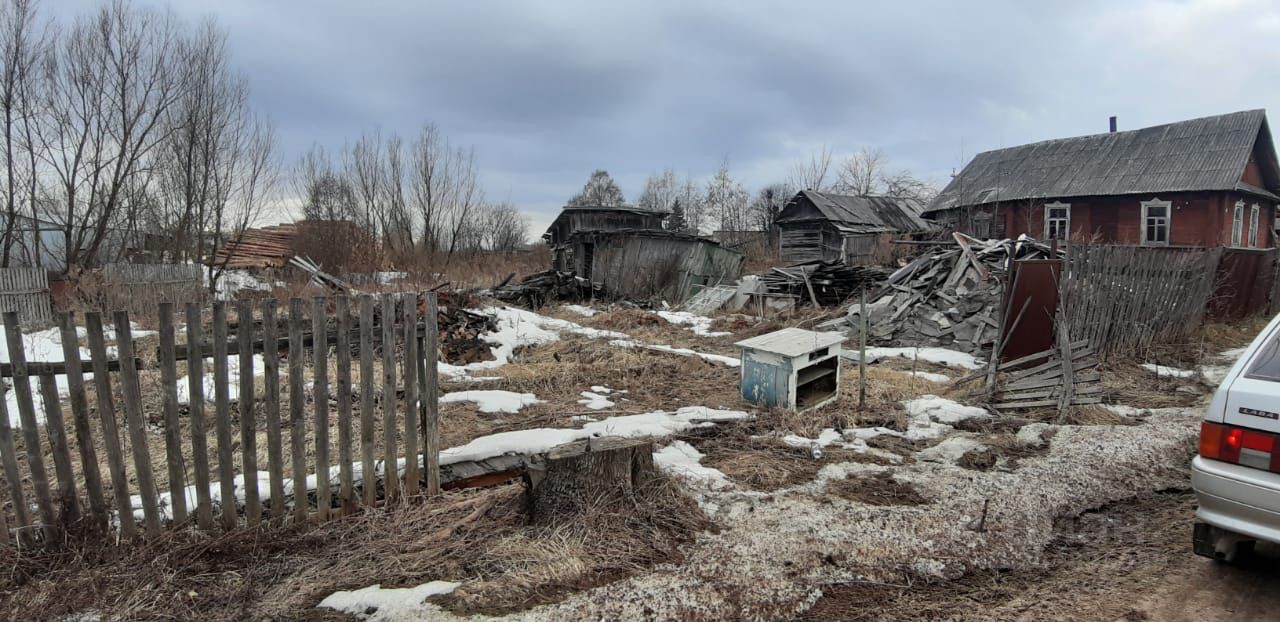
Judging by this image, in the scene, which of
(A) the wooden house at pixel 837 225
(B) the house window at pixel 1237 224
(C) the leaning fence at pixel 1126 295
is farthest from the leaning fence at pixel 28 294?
(B) the house window at pixel 1237 224

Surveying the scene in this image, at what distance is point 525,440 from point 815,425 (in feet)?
9.12

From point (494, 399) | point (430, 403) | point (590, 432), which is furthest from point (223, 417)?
point (494, 399)

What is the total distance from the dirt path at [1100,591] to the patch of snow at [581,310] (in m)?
15.2

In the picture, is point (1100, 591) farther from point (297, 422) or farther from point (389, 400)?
point (297, 422)

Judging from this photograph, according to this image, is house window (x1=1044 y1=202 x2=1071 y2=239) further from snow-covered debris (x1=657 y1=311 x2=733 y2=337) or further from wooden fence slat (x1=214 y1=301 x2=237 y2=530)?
wooden fence slat (x1=214 y1=301 x2=237 y2=530)

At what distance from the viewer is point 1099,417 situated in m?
6.34

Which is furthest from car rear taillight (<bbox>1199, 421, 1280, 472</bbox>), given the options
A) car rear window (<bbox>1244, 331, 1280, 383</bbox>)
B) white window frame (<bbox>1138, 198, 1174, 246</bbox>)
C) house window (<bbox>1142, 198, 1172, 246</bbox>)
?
house window (<bbox>1142, 198, 1172, 246</bbox>)

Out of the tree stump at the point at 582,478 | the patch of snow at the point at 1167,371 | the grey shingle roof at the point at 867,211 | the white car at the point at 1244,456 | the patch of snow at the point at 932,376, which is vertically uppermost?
the grey shingle roof at the point at 867,211

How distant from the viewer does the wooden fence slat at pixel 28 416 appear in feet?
9.75

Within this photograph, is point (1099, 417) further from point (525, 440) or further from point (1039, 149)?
point (1039, 149)

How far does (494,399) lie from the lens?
23.6 feet

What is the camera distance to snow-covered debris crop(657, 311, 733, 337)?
48.3 feet

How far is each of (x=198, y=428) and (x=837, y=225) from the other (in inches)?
1156

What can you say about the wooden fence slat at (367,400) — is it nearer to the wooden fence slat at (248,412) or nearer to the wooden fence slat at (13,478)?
the wooden fence slat at (248,412)
